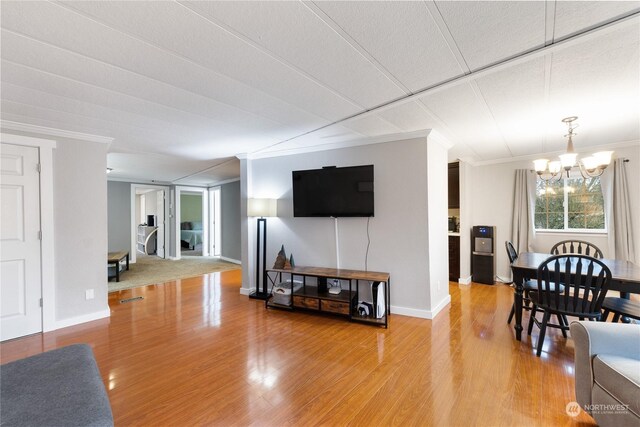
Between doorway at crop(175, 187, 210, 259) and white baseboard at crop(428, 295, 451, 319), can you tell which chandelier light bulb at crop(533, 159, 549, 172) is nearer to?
white baseboard at crop(428, 295, 451, 319)

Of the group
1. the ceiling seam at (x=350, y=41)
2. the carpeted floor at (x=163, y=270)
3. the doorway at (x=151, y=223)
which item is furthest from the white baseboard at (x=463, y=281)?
the doorway at (x=151, y=223)

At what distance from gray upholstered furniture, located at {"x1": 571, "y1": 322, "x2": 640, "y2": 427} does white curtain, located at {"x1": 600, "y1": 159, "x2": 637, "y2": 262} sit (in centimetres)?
343

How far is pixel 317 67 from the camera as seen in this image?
73.0 inches

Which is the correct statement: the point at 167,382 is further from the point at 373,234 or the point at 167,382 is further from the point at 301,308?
the point at 373,234

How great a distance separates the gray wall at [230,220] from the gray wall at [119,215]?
2.41m

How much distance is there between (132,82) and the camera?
2021 millimetres

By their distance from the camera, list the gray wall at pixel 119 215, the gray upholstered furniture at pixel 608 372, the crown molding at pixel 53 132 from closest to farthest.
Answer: the gray upholstered furniture at pixel 608 372 < the crown molding at pixel 53 132 < the gray wall at pixel 119 215

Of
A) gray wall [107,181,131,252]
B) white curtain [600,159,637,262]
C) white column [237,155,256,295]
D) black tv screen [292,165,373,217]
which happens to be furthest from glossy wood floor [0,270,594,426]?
gray wall [107,181,131,252]

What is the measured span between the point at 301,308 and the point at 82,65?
127 inches

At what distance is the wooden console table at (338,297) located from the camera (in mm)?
3320

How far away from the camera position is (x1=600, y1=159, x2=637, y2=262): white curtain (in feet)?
13.3

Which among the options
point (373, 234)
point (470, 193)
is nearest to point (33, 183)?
point (373, 234)

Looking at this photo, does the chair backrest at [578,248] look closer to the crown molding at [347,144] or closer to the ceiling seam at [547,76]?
the ceiling seam at [547,76]

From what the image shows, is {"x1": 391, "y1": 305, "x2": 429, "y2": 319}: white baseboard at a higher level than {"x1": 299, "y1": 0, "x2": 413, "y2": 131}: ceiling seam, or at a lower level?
lower
